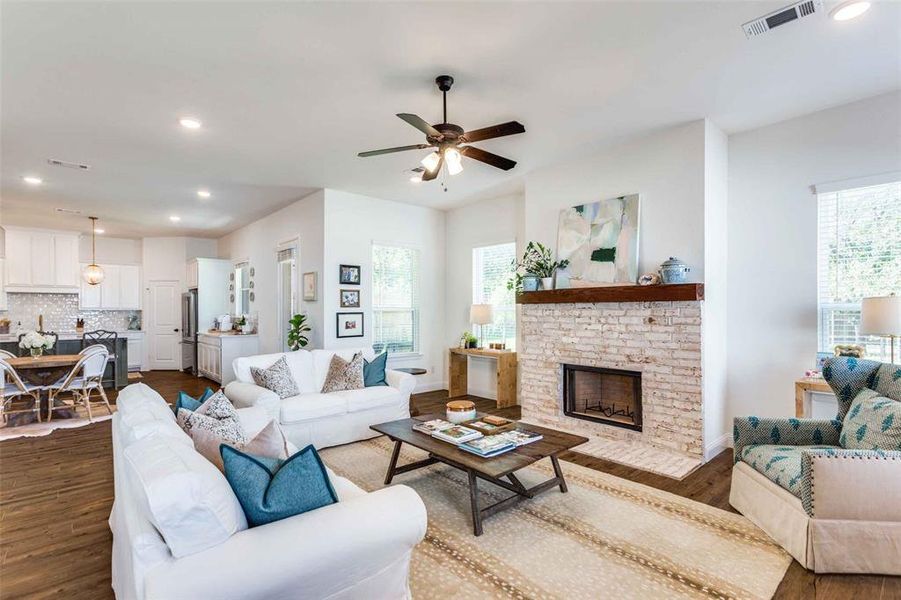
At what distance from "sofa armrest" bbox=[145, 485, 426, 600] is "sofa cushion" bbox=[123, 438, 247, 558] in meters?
0.05

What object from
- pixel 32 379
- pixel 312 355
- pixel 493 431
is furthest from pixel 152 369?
pixel 493 431

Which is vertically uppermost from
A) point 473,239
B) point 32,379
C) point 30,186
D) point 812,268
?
point 30,186

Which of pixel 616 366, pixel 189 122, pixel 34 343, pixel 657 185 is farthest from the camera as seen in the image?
pixel 34 343

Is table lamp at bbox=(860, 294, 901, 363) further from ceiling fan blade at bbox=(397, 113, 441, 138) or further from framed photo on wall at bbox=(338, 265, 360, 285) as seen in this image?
framed photo on wall at bbox=(338, 265, 360, 285)

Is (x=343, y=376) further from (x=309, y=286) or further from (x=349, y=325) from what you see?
(x=309, y=286)

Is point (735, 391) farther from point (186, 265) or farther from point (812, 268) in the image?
point (186, 265)

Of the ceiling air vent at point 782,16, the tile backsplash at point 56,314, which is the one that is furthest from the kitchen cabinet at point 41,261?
the ceiling air vent at point 782,16

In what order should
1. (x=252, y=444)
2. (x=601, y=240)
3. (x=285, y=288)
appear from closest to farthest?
(x=252, y=444)
(x=601, y=240)
(x=285, y=288)

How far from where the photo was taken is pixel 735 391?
4.20 meters

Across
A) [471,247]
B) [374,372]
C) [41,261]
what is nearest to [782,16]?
[374,372]

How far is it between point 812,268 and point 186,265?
10.6m

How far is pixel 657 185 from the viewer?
13.7ft

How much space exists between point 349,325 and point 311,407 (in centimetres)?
211

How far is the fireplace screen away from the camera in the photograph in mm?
4316
